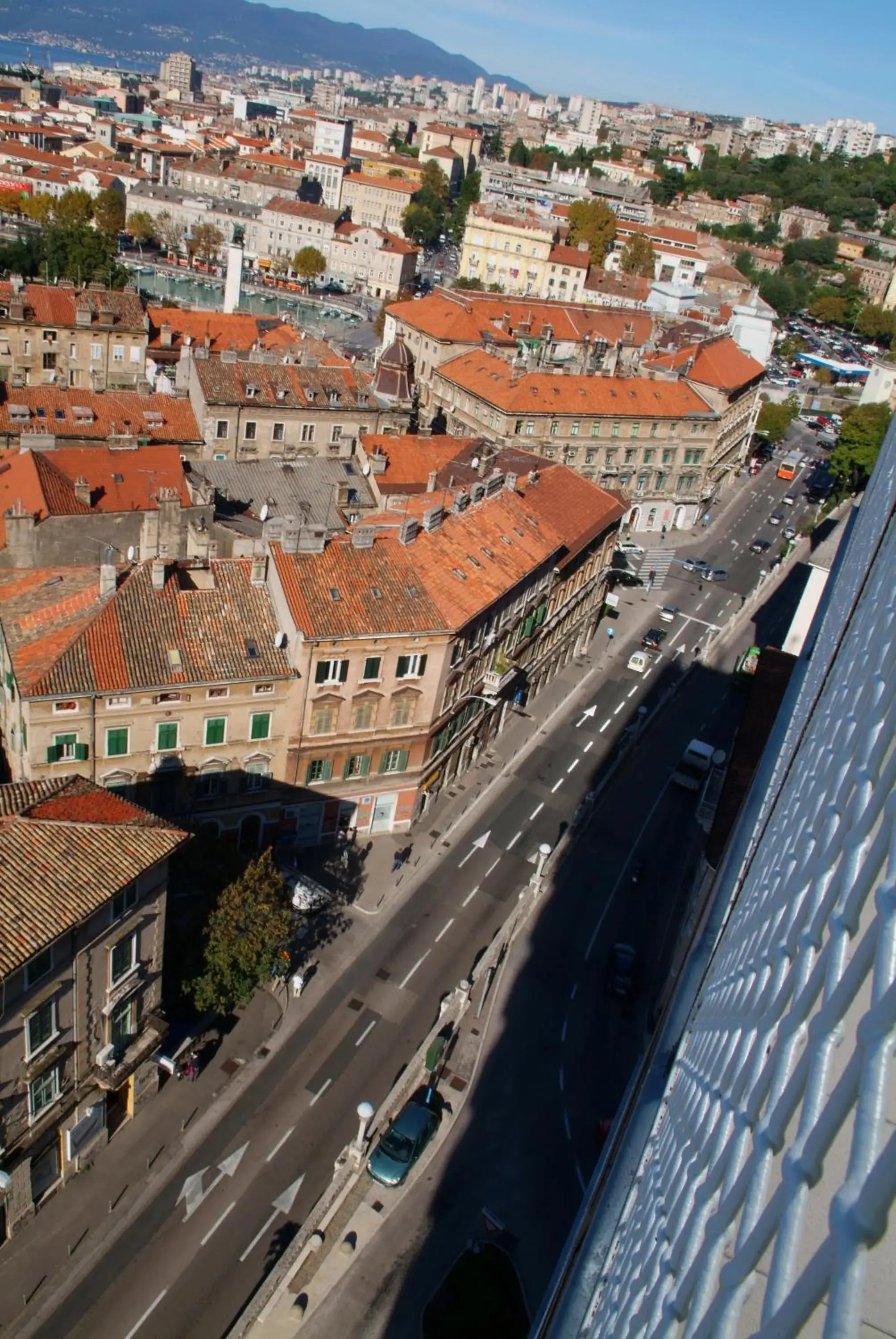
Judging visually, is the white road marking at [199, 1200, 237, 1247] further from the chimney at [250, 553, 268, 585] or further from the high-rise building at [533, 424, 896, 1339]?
the chimney at [250, 553, 268, 585]

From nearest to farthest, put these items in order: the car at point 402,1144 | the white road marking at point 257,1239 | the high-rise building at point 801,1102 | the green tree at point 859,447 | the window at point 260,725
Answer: the high-rise building at point 801,1102 < the white road marking at point 257,1239 < the car at point 402,1144 < the window at point 260,725 < the green tree at point 859,447

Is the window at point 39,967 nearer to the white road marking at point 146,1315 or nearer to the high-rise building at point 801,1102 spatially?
the white road marking at point 146,1315

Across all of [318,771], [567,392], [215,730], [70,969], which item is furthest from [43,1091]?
[567,392]

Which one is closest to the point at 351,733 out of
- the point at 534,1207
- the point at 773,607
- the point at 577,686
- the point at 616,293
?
the point at 534,1207

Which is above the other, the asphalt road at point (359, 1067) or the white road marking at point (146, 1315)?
the asphalt road at point (359, 1067)

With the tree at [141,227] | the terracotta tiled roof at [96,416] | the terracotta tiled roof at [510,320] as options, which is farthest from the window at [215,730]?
the tree at [141,227]

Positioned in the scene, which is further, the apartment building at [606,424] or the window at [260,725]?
the apartment building at [606,424]
